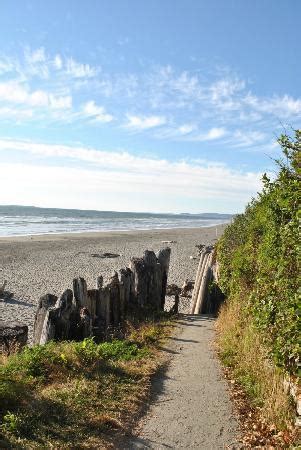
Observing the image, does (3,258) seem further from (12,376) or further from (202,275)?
(12,376)

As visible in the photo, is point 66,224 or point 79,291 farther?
point 66,224

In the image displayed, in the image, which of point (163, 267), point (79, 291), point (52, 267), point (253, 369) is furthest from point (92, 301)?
point (52, 267)

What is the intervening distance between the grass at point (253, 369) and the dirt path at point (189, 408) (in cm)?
34

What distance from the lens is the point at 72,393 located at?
6270 mm

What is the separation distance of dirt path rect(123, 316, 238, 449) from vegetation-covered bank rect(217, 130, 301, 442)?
421mm

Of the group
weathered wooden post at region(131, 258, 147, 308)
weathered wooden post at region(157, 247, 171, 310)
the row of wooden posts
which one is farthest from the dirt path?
weathered wooden post at region(157, 247, 171, 310)

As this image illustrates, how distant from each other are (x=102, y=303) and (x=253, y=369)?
15.3 feet

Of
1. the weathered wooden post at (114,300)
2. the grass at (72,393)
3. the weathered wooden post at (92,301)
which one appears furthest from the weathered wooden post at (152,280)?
the grass at (72,393)

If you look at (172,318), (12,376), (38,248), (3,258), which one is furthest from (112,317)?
(38,248)

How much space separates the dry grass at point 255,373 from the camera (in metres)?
5.52

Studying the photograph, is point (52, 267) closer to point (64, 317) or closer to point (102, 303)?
point (102, 303)

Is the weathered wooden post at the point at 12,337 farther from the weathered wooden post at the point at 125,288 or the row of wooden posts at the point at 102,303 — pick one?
the weathered wooden post at the point at 125,288

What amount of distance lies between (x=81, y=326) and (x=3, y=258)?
70.9 ft

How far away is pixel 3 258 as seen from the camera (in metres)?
29.3
